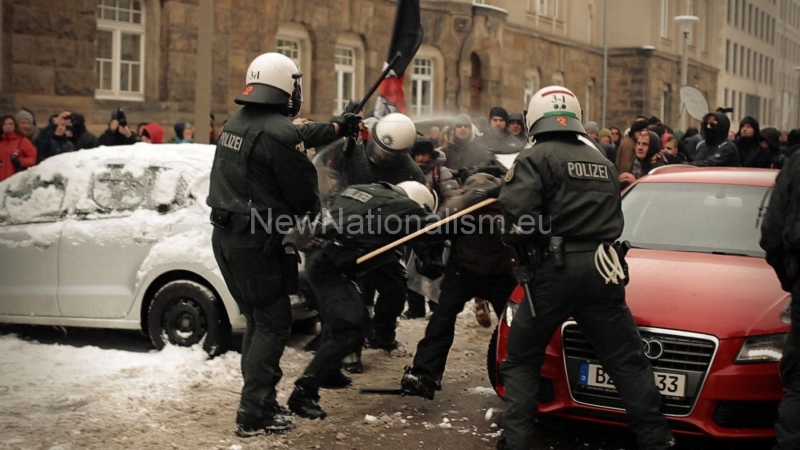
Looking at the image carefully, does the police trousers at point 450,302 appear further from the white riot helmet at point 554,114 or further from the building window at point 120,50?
the building window at point 120,50

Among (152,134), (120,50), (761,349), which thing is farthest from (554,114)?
(120,50)

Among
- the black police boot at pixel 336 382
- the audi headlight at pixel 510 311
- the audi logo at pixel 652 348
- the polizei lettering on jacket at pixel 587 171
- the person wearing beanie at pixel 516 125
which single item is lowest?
the black police boot at pixel 336 382

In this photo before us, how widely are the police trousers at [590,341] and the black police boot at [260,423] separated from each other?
1394 millimetres

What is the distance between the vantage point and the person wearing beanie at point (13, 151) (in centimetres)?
1150

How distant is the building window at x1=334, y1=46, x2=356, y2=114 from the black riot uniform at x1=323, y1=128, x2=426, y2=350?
14.4m

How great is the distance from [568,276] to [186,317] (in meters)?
3.57

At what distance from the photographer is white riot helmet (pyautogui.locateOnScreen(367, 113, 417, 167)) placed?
298 inches

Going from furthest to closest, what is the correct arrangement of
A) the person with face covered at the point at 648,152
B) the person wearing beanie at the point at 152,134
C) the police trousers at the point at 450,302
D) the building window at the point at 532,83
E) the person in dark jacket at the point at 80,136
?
the building window at the point at 532,83 → the person wearing beanie at the point at 152,134 → the person in dark jacket at the point at 80,136 → the person with face covered at the point at 648,152 → the police trousers at the point at 450,302

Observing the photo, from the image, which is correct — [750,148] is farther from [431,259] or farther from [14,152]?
→ [14,152]

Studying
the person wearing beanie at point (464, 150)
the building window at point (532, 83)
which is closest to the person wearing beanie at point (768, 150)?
the person wearing beanie at point (464, 150)

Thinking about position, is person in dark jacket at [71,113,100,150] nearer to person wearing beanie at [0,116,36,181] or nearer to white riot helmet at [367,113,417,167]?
person wearing beanie at [0,116,36,181]

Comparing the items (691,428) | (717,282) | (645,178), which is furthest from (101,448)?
(645,178)

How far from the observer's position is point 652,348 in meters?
5.40

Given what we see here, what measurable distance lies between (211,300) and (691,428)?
12.4 feet
